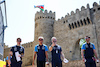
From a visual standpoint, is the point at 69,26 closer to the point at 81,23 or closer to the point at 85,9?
the point at 81,23

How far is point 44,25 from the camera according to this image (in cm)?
2450

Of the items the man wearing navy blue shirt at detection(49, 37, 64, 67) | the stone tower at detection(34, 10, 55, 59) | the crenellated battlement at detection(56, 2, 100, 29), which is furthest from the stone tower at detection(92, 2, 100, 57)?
the man wearing navy blue shirt at detection(49, 37, 64, 67)

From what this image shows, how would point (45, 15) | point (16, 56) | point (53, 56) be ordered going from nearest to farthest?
1. point (16, 56)
2. point (53, 56)
3. point (45, 15)

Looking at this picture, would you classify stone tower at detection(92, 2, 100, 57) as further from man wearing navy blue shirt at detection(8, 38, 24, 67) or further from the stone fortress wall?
man wearing navy blue shirt at detection(8, 38, 24, 67)

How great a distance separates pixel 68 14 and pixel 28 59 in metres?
13.5

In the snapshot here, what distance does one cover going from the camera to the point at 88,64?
4.85 meters

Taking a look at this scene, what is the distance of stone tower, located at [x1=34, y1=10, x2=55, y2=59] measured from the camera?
948 inches

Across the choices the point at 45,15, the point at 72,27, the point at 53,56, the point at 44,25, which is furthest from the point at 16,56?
the point at 45,15

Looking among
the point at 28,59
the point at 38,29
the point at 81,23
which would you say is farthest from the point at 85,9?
the point at 28,59

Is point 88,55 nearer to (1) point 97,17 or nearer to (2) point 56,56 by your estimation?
(2) point 56,56

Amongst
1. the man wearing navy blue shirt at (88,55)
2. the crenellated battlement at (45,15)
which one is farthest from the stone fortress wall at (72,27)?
the man wearing navy blue shirt at (88,55)

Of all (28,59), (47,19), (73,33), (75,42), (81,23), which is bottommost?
(28,59)

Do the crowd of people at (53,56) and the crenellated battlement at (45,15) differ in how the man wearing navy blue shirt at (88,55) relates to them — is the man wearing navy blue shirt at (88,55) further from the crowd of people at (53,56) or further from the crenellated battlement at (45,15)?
the crenellated battlement at (45,15)

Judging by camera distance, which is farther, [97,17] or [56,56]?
[97,17]
